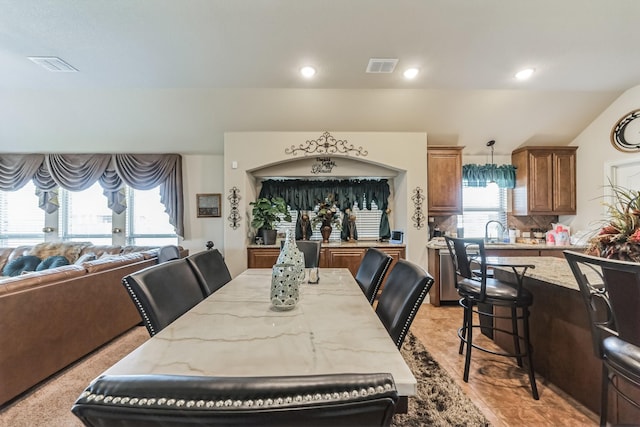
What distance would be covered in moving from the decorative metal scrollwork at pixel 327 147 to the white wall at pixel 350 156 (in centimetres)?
5

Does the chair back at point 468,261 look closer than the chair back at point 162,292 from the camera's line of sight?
No

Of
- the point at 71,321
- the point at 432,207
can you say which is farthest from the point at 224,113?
the point at 432,207

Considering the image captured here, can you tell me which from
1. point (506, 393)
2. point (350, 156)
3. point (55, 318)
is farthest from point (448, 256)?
point (55, 318)

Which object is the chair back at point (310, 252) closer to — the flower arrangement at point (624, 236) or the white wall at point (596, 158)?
the flower arrangement at point (624, 236)

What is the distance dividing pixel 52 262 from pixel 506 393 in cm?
541

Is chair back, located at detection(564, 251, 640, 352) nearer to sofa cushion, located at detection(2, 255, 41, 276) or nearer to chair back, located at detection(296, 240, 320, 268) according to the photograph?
chair back, located at detection(296, 240, 320, 268)

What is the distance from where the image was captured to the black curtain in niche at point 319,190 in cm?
490

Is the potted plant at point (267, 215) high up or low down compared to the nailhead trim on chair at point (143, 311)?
up

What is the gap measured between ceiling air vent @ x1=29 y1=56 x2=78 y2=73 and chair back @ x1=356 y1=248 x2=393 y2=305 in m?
3.83

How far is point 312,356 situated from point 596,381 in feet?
6.91

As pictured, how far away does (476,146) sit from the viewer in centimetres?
475

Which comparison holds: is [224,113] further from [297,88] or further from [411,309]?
[411,309]

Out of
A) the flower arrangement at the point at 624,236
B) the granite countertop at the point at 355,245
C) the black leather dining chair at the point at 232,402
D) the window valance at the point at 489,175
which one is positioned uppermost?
the window valance at the point at 489,175

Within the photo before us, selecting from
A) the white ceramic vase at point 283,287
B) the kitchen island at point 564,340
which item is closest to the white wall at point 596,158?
the kitchen island at point 564,340
